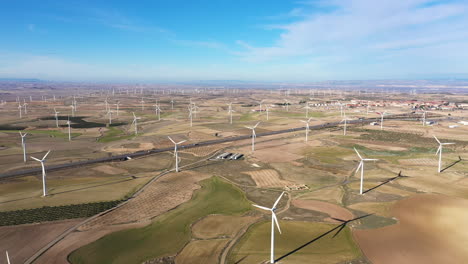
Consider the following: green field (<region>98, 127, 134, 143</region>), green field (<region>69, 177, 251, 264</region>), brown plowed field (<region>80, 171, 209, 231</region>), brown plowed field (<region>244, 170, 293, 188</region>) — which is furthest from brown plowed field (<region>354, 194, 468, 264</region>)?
green field (<region>98, 127, 134, 143</region>)

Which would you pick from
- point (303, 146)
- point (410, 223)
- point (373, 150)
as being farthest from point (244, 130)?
point (410, 223)

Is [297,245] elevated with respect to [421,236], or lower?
lower

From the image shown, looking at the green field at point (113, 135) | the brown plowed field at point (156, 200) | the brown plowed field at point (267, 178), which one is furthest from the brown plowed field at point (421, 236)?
the green field at point (113, 135)

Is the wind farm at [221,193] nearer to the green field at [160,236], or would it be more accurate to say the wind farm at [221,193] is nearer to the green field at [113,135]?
the green field at [160,236]

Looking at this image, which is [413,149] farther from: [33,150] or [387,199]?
[33,150]

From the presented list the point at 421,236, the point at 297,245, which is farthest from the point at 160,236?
the point at 421,236

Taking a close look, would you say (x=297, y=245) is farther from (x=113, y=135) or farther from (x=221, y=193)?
(x=113, y=135)
